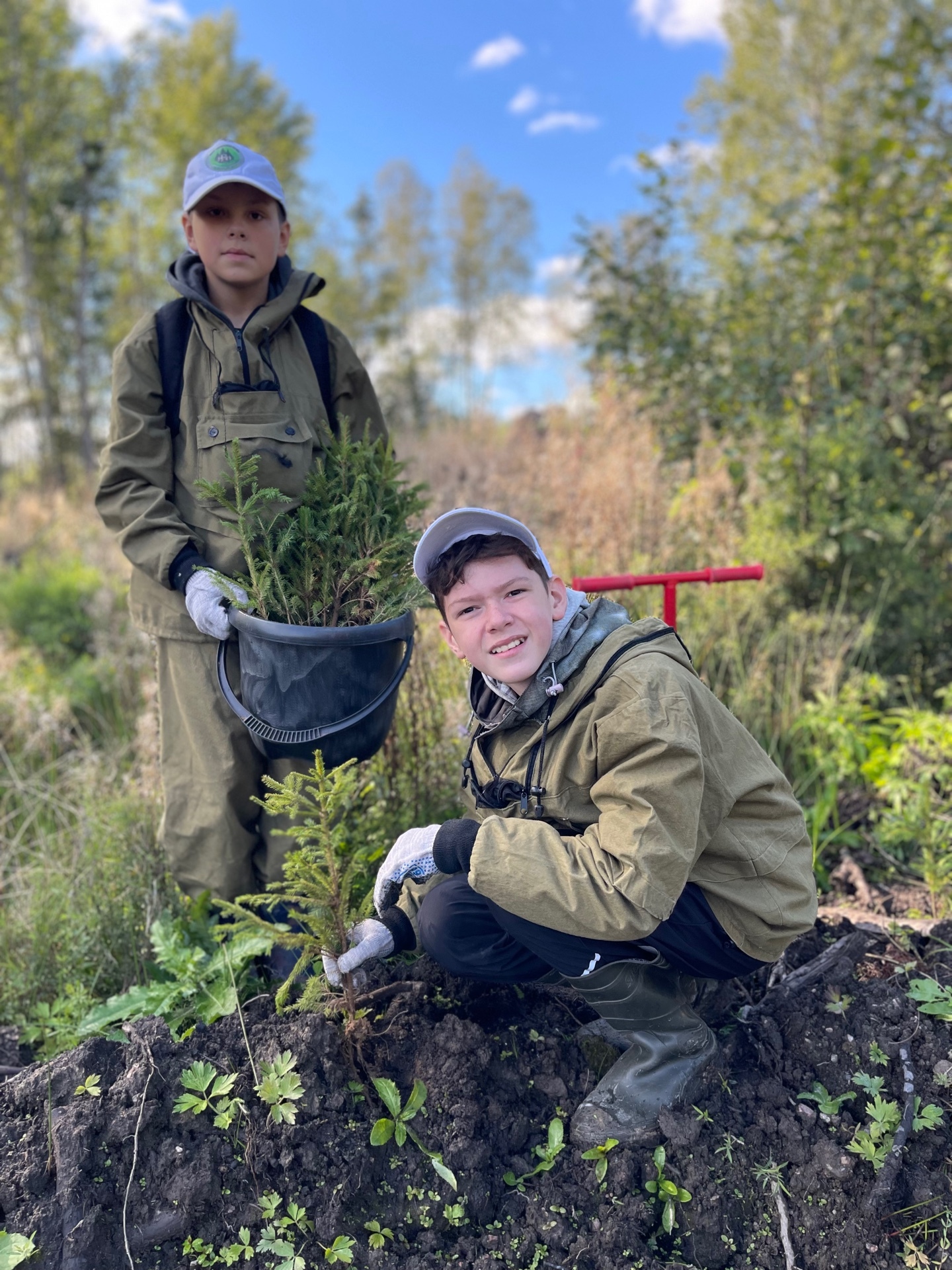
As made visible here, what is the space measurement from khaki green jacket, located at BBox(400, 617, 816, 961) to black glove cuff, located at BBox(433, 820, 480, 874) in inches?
2.0

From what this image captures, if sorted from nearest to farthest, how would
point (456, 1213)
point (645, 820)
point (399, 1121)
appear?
point (645, 820) → point (456, 1213) → point (399, 1121)

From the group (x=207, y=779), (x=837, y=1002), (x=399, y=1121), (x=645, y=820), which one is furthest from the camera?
(x=207, y=779)

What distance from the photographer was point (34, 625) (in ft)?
19.4

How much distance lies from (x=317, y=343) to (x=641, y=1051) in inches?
85.2

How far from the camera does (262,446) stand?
245 cm

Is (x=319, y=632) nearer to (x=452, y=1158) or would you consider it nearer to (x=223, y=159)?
(x=452, y=1158)

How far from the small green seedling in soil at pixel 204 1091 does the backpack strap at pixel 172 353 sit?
67.3 inches

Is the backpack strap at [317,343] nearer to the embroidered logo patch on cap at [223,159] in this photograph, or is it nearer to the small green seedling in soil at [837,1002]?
the embroidered logo patch on cap at [223,159]

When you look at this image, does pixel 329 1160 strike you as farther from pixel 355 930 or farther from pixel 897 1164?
pixel 897 1164

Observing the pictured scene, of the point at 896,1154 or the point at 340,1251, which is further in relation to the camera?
the point at 896,1154

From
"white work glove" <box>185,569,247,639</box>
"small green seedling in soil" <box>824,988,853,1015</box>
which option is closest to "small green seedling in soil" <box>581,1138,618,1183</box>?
"small green seedling in soil" <box>824,988,853,1015</box>

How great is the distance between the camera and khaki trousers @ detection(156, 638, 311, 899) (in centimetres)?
259

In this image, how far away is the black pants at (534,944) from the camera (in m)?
1.95

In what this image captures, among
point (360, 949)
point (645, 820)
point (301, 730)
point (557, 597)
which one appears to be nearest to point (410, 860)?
point (360, 949)
